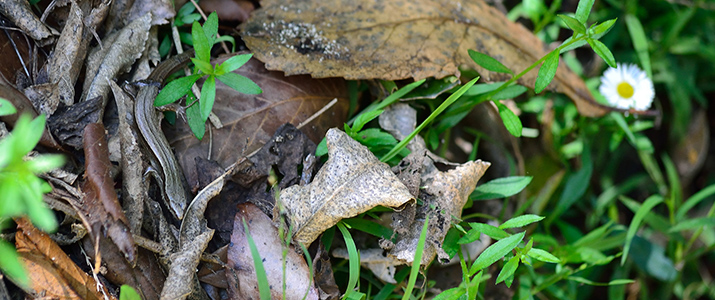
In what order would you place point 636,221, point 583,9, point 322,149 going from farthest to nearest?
point 636,221 → point 322,149 → point 583,9

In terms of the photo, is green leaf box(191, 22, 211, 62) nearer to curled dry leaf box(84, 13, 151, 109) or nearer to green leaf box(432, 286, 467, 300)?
curled dry leaf box(84, 13, 151, 109)

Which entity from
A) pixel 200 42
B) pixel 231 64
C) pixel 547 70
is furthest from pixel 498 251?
pixel 200 42

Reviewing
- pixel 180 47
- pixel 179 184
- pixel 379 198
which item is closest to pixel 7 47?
pixel 180 47

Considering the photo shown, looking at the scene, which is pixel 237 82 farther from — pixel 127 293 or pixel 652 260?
pixel 652 260

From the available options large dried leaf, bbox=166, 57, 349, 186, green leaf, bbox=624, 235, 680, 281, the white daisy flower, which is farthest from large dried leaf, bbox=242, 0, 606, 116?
green leaf, bbox=624, 235, 680, 281

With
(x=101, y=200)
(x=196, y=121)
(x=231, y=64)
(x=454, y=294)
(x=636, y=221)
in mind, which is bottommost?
(x=636, y=221)

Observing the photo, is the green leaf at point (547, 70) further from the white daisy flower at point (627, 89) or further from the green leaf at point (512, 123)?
the white daisy flower at point (627, 89)
